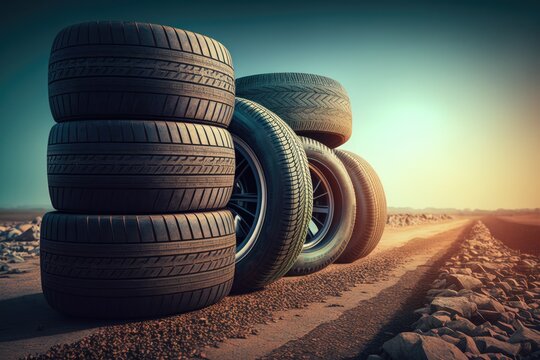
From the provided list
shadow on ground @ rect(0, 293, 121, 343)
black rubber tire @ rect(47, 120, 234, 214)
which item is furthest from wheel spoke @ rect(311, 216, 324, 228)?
shadow on ground @ rect(0, 293, 121, 343)

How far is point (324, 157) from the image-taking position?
5004mm

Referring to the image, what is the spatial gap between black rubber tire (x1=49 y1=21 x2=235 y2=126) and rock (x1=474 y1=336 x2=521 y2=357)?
→ 2379 millimetres

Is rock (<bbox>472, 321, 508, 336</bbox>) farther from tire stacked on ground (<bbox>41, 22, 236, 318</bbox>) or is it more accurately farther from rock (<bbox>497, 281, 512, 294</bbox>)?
tire stacked on ground (<bbox>41, 22, 236, 318</bbox>)

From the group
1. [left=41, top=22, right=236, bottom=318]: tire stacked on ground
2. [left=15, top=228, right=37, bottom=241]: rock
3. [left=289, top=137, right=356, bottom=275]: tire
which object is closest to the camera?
[left=41, top=22, right=236, bottom=318]: tire stacked on ground

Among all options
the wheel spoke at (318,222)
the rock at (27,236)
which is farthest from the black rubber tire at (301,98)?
the rock at (27,236)

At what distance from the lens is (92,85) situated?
2.58 m

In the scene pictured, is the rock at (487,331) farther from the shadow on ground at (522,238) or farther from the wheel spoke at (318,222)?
the shadow on ground at (522,238)

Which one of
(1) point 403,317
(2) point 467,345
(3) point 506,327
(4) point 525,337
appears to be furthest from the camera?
(1) point 403,317

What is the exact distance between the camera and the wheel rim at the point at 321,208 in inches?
197

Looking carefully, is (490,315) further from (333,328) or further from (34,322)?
(34,322)

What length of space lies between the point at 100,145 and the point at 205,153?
0.72 m

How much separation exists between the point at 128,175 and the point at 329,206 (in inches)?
128

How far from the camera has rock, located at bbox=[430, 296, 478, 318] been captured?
263 cm

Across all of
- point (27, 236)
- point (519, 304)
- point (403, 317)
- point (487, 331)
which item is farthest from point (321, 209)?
point (27, 236)
